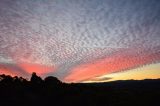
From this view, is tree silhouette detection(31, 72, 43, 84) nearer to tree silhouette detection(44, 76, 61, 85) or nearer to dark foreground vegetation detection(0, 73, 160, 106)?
dark foreground vegetation detection(0, 73, 160, 106)

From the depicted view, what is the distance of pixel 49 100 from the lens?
63781 mm

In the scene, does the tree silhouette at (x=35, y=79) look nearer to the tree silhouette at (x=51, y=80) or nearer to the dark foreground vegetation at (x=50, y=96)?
the dark foreground vegetation at (x=50, y=96)

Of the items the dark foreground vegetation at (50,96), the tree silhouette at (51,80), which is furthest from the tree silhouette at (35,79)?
the tree silhouette at (51,80)

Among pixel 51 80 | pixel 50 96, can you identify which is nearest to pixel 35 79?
pixel 51 80

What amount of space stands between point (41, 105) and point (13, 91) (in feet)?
35.9

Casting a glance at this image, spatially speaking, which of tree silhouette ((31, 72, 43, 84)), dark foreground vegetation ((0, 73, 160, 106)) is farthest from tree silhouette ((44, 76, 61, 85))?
tree silhouette ((31, 72, 43, 84))

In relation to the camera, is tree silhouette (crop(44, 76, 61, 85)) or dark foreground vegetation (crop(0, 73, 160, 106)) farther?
tree silhouette (crop(44, 76, 61, 85))

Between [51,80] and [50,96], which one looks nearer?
[50,96]

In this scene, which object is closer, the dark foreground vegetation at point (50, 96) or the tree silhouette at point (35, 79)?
the dark foreground vegetation at point (50, 96)

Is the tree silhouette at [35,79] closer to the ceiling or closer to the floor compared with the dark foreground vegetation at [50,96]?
closer to the ceiling

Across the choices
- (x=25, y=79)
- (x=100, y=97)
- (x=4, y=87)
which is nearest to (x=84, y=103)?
(x=100, y=97)

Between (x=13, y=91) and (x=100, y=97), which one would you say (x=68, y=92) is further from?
(x=13, y=91)

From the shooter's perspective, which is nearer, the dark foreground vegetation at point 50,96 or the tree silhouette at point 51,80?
the dark foreground vegetation at point 50,96

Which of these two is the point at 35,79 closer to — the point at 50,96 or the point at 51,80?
the point at 51,80
